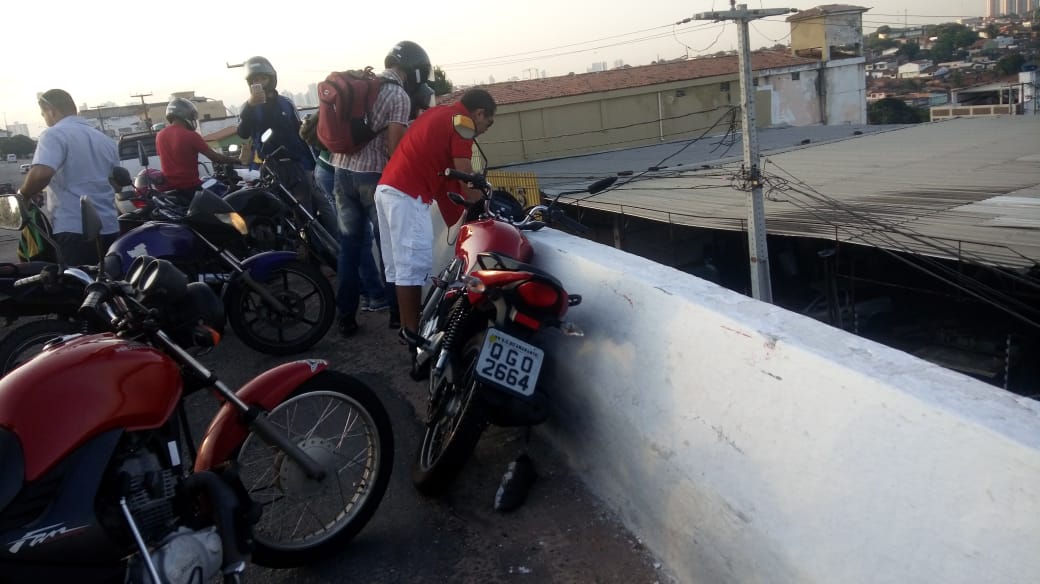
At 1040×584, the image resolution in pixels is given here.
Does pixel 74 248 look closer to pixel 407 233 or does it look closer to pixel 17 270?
pixel 17 270

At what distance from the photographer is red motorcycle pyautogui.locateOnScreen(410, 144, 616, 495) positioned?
2.94 m

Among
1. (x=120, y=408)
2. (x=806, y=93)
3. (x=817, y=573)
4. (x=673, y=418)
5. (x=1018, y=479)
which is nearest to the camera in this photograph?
(x=1018, y=479)

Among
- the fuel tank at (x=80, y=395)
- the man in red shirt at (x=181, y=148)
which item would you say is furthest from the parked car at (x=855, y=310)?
the fuel tank at (x=80, y=395)

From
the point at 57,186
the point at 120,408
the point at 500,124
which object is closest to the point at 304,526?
the point at 120,408

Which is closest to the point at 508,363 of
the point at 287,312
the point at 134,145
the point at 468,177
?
the point at 468,177

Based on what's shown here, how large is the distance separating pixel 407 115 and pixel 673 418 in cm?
313

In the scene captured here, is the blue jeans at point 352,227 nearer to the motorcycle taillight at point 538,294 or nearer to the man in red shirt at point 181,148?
the man in red shirt at point 181,148

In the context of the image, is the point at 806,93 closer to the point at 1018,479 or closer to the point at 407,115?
the point at 407,115

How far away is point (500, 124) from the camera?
32.7 m

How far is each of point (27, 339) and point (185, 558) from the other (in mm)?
2898

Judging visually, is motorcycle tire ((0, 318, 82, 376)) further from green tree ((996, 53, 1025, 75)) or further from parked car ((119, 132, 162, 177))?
green tree ((996, 53, 1025, 75))

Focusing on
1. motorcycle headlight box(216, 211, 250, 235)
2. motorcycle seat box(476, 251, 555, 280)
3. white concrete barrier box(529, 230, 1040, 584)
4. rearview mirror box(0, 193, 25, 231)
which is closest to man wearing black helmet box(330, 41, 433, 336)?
motorcycle headlight box(216, 211, 250, 235)

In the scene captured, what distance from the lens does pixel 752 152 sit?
1005 centimetres

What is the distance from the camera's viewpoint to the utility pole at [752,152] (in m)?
9.63
